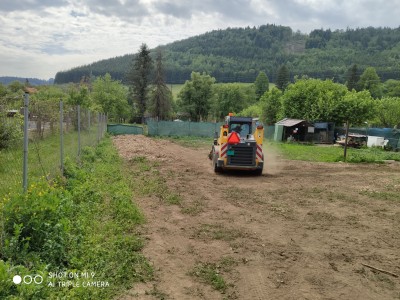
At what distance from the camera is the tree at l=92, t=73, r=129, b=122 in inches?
2296

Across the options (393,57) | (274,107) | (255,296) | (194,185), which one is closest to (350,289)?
(255,296)

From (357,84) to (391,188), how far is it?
3194 inches

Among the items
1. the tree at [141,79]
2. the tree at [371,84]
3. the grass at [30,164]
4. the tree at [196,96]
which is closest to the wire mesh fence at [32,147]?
the grass at [30,164]

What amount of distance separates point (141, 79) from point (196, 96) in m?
10.6

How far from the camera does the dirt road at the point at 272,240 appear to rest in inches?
188

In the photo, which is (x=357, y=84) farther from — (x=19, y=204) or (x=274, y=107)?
(x=19, y=204)

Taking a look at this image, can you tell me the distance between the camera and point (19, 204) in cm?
485

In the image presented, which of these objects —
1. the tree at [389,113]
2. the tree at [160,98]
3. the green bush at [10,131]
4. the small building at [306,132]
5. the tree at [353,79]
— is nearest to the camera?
the green bush at [10,131]

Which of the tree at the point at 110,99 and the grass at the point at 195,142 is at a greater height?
the tree at the point at 110,99

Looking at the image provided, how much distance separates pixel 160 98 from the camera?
56.2 meters

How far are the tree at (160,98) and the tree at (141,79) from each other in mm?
4841

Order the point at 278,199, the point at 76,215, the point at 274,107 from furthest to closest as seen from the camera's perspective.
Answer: the point at 274,107 → the point at 278,199 → the point at 76,215

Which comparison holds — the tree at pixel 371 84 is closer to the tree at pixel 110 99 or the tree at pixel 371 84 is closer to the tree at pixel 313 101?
the tree at pixel 313 101

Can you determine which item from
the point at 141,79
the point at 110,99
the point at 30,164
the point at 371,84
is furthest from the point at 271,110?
the point at 30,164
